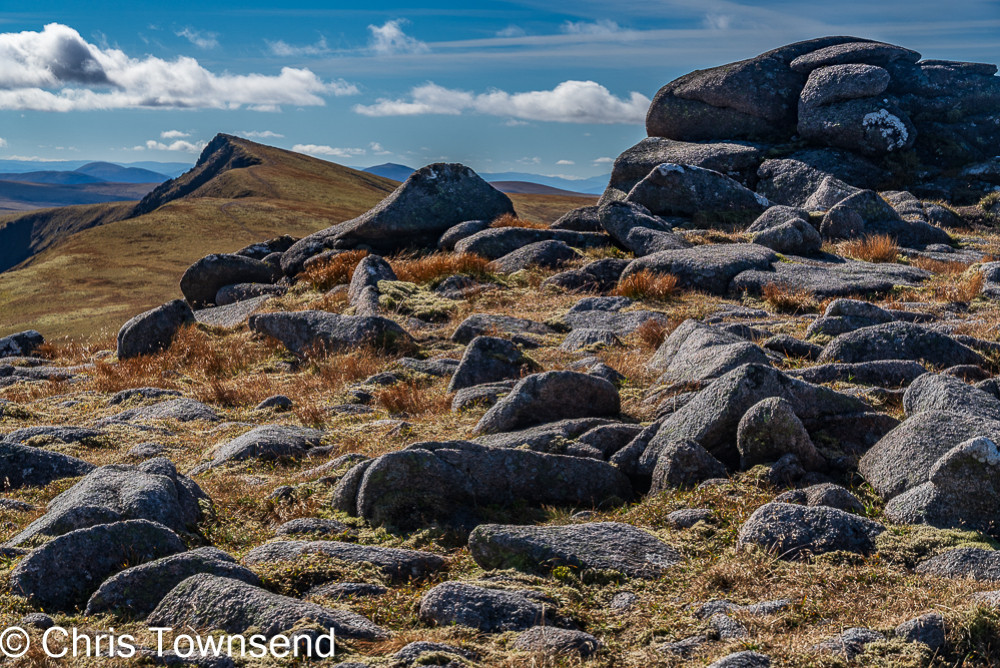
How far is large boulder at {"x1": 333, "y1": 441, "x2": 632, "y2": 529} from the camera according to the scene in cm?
633

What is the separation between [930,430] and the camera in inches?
242

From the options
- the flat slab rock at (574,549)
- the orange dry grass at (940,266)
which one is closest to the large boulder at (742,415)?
the flat slab rock at (574,549)

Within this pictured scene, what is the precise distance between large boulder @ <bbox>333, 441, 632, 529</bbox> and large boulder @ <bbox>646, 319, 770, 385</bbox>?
→ 94.6 inches

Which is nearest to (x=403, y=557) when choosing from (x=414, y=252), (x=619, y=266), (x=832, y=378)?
(x=832, y=378)

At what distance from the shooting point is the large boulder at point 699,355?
8625mm

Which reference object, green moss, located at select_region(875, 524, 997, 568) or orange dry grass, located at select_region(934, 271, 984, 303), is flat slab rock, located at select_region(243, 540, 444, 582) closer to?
green moss, located at select_region(875, 524, 997, 568)

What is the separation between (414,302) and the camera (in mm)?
16234

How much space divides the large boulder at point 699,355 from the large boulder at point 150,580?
216 inches

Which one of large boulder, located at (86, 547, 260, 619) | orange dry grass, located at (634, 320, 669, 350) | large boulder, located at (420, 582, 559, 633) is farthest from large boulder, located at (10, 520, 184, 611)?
orange dry grass, located at (634, 320, 669, 350)

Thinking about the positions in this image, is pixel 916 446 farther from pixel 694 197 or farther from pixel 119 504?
pixel 694 197

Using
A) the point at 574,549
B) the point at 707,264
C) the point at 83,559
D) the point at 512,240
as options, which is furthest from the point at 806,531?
the point at 512,240

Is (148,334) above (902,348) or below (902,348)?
below

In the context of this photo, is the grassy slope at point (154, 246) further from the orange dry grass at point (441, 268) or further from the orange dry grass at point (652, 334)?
the orange dry grass at point (652, 334)

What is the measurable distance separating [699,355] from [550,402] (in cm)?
213
